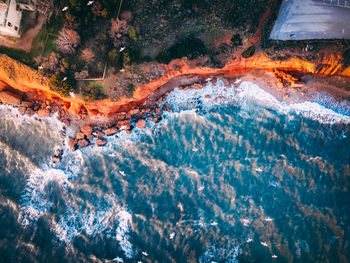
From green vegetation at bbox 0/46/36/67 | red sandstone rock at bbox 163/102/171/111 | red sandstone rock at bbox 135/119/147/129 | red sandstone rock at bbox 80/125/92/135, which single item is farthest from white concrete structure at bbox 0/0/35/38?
red sandstone rock at bbox 163/102/171/111

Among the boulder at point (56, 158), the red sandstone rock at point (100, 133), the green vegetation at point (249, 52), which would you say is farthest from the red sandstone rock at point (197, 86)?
the boulder at point (56, 158)

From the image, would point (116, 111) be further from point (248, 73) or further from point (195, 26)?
point (248, 73)

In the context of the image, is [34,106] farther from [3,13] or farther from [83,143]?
[3,13]

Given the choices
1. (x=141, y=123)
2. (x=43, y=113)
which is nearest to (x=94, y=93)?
(x=141, y=123)

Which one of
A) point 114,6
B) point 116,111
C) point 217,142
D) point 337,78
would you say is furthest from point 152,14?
point 337,78

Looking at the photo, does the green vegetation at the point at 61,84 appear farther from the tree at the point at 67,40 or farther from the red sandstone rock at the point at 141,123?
the red sandstone rock at the point at 141,123

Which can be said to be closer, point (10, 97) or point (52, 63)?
point (52, 63)

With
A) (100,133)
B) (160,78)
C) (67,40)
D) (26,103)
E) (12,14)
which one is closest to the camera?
(12,14)
